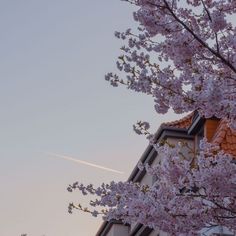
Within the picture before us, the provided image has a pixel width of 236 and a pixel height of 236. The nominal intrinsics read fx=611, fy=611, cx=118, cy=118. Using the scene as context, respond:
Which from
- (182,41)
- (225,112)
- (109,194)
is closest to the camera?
(225,112)

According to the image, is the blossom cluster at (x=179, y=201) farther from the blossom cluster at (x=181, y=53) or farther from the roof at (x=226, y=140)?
the roof at (x=226, y=140)

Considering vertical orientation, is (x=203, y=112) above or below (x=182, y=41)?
below

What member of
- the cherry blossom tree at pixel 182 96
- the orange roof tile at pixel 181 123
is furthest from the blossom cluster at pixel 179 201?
the orange roof tile at pixel 181 123

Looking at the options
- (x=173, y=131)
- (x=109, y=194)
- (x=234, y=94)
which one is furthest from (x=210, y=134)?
(x=234, y=94)

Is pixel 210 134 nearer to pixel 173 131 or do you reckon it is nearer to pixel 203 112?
pixel 173 131

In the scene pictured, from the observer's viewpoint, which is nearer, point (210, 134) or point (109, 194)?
point (109, 194)

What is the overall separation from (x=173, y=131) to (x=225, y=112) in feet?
39.8

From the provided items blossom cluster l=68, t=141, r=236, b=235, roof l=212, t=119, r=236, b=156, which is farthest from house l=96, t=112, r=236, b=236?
blossom cluster l=68, t=141, r=236, b=235

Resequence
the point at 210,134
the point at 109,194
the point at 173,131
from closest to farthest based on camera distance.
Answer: the point at 109,194, the point at 210,134, the point at 173,131

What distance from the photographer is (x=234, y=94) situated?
8078 millimetres

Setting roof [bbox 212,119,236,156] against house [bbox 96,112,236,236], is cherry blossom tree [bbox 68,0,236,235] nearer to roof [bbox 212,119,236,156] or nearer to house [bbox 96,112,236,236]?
house [bbox 96,112,236,236]

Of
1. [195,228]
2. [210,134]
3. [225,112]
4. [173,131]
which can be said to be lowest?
[195,228]

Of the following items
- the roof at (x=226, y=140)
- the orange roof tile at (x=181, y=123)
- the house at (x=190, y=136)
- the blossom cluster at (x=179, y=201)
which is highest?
the orange roof tile at (x=181, y=123)

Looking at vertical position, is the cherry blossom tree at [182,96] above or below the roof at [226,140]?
below
